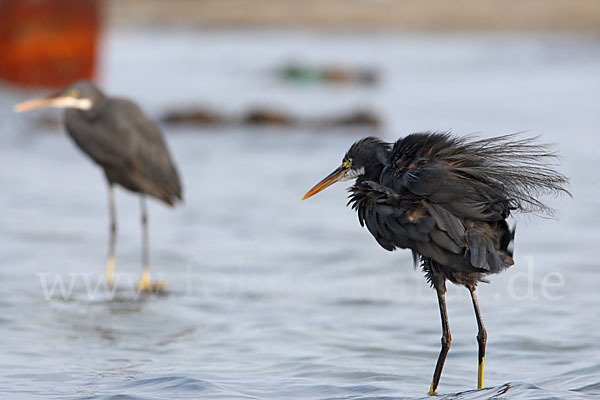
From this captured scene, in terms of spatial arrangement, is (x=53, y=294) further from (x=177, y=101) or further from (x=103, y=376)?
(x=177, y=101)

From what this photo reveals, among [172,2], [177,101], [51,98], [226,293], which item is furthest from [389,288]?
[172,2]

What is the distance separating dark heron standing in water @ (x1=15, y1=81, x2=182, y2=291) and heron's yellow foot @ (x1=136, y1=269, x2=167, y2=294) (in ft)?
0.23

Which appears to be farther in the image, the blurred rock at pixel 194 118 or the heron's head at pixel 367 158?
the blurred rock at pixel 194 118

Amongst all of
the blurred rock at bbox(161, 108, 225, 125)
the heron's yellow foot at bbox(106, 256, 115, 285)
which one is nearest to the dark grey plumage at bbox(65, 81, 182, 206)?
the heron's yellow foot at bbox(106, 256, 115, 285)

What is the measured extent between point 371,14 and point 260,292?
42141 millimetres

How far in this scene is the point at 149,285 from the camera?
8.10 m

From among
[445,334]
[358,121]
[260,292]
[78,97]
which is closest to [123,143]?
[78,97]

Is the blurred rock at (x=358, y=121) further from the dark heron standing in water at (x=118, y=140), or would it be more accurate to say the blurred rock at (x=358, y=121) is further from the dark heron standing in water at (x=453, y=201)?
the dark heron standing in water at (x=453, y=201)

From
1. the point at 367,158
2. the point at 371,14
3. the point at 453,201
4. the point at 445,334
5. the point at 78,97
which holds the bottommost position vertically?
the point at 445,334

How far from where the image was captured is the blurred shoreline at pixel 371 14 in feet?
149

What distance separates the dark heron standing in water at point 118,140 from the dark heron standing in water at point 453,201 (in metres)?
3.48

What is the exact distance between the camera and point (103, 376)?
228 inches

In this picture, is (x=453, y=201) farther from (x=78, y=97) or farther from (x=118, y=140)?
(x=78, y=97)

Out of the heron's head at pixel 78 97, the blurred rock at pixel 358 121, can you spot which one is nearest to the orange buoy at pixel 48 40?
the blurred rock at pixel 358 121
